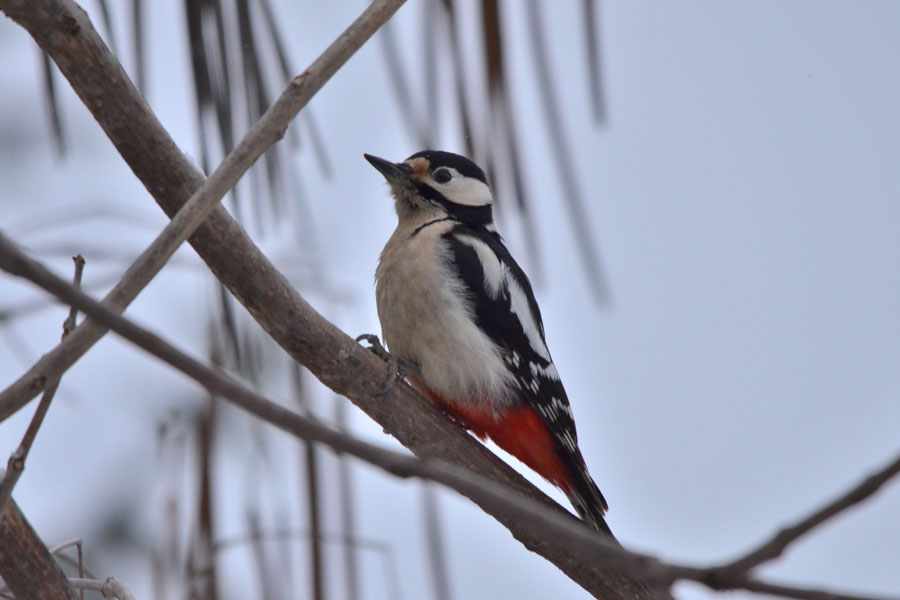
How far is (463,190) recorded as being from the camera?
447 centimetres

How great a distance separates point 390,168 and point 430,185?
175 mm

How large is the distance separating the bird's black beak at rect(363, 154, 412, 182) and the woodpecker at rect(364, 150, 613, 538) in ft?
1.40

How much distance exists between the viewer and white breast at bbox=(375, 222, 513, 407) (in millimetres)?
3578

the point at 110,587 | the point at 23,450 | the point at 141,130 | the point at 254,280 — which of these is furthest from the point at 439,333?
the point at 23,450

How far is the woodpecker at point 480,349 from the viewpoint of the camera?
141 inches

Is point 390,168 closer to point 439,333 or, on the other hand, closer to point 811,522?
point 439,333

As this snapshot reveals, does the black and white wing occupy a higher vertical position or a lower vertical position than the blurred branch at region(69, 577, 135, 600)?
higher

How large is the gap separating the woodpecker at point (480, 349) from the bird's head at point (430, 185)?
0.34 meters

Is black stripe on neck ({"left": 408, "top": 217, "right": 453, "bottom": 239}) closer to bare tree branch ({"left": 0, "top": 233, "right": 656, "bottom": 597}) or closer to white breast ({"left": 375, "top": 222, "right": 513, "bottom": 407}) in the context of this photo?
white breast ({"left": 375, "top": 222, "right": 513, "bottom": 407})

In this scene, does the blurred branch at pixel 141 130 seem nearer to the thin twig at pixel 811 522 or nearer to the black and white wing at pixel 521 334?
the thin twig at pixel 811 522

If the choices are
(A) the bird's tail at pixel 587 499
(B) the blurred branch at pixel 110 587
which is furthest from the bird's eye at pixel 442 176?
(B) the blurred branch at pixel 110 587

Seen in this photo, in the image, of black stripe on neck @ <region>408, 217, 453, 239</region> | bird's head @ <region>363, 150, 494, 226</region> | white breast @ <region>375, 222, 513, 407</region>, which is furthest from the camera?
bird's head @ <region>363, 150, 494, 226</region>

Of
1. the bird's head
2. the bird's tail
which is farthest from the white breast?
the bird's head

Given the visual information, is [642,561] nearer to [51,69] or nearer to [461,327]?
[51,69]
